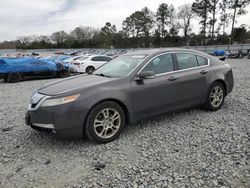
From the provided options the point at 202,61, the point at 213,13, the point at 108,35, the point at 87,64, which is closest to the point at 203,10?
the point at 213,13

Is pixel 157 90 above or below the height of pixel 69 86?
below

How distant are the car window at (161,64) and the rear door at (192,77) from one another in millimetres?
189

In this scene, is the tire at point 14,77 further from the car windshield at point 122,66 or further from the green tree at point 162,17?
the green tree at point 162,17

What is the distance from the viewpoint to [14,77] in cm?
1198

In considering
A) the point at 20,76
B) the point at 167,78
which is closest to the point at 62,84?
the point at 167,78

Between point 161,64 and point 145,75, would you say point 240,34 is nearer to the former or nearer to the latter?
point 161,64

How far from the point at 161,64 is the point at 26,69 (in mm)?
10095

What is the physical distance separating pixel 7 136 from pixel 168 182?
301 cm

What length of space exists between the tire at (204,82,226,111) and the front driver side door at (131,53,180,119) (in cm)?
96

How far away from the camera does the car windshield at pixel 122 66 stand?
4047 mm

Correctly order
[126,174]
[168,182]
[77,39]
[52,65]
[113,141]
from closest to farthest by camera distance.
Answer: [168,182] < [126,174] < [113,141] < [52,65] < [77,39]

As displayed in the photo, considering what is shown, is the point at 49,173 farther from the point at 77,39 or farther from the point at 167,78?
the point at 77,39

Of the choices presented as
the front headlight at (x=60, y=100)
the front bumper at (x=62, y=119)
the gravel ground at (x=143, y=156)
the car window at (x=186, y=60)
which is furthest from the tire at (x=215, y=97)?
the front headlight at (x=60, y=100)

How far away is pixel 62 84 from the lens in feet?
12.7
